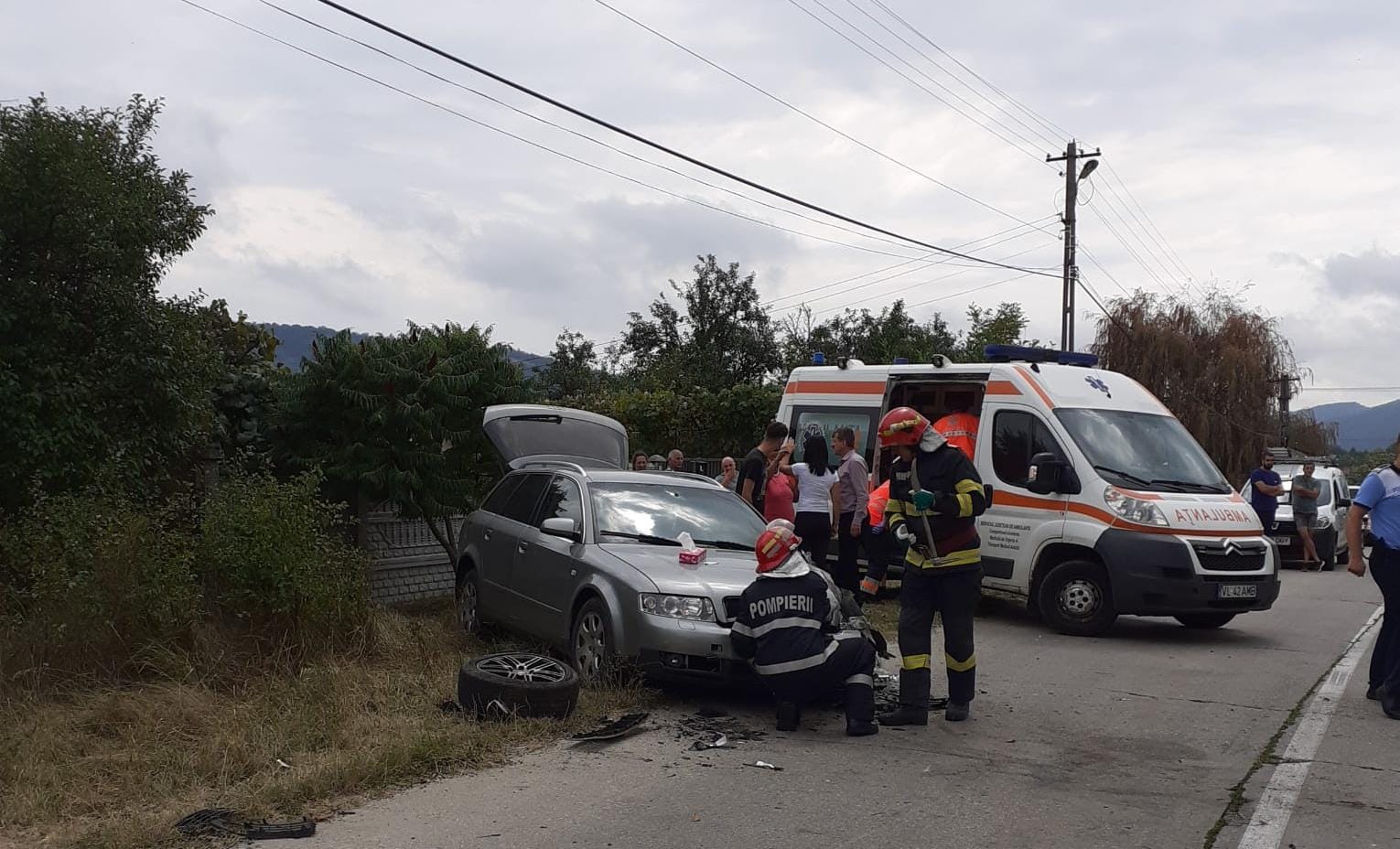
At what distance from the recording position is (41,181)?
29.3 ft

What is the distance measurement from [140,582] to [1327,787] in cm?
693

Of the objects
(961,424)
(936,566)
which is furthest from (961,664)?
(961,424)

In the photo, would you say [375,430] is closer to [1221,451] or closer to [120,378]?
[120,378]

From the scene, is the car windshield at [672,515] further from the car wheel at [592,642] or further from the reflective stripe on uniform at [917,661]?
the reflective stripe on uniform at [917,661]

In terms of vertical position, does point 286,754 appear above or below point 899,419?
below

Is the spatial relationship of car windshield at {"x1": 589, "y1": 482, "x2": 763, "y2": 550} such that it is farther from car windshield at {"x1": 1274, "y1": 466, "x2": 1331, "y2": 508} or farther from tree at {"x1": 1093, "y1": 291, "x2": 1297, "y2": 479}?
tree at {"x1": 1093, "y1": 291, "x2": 1297, "y2": 479}

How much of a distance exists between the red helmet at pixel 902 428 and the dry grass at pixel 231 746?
228 centimetres

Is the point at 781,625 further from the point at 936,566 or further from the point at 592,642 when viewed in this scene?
the point at 592,642

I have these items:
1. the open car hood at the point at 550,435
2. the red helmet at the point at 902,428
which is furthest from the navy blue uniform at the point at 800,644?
the open car hood at the point at 550,435

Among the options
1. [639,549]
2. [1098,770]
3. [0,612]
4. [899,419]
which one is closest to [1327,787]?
[1098,770]

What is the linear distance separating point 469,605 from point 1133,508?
5881 mm

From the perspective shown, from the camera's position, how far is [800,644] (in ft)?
23.1

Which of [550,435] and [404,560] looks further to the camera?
[404,560]

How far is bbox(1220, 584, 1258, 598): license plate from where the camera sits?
35.2 feet
